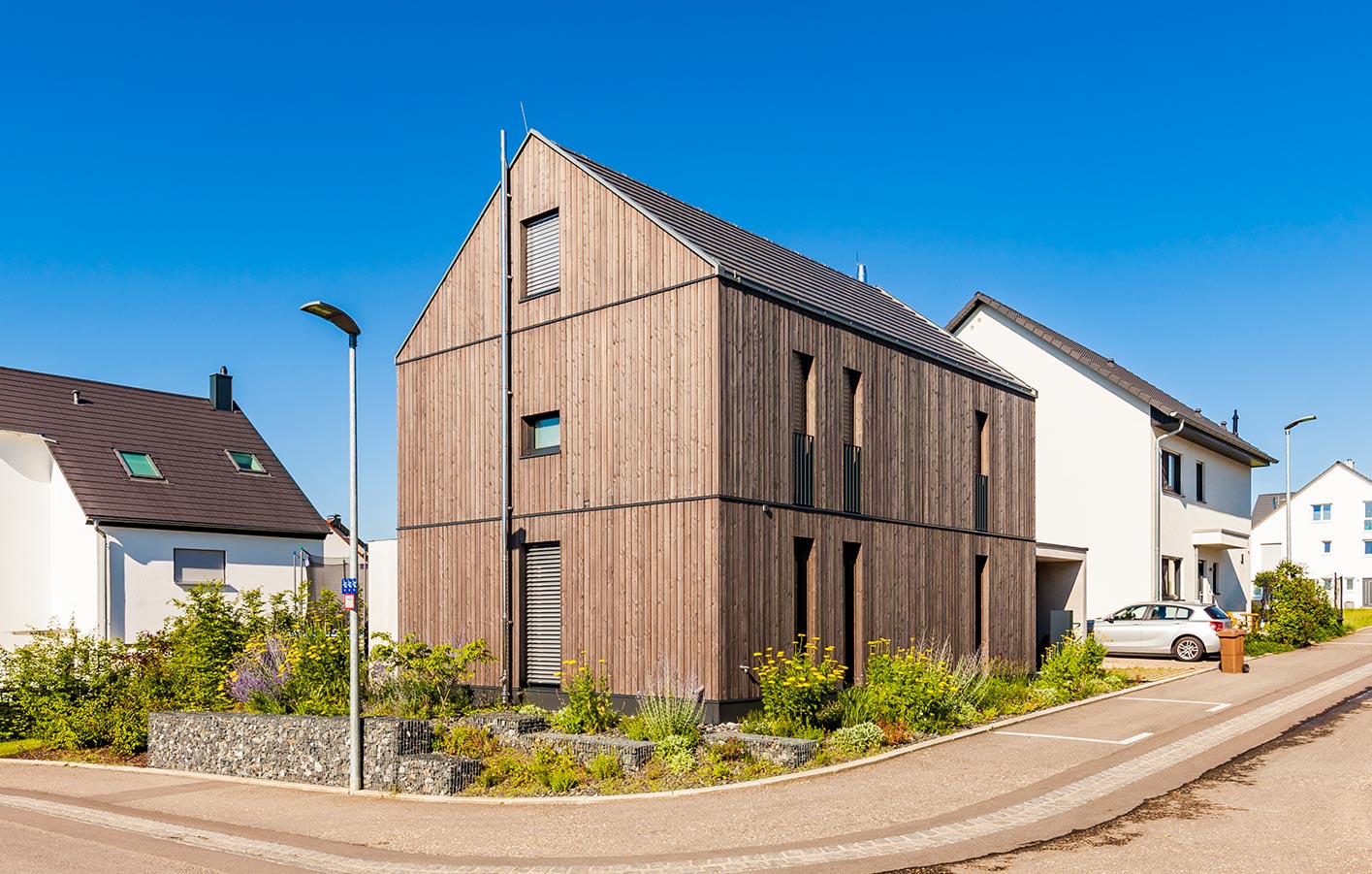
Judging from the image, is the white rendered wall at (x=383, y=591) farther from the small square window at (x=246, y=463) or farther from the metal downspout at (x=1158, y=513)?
the metal downspout at (x=1158, y=513)

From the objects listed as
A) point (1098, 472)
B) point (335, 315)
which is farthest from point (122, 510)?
point (1098, 472)

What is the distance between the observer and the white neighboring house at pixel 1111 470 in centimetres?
3077

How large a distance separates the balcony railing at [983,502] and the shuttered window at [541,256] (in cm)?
893

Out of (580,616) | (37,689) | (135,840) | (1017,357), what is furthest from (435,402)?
(1017,357)

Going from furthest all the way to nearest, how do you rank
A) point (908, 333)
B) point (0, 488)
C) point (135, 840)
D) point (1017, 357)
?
point (1017, 357), point (0, 488), point (908, 333), point (135, 840)

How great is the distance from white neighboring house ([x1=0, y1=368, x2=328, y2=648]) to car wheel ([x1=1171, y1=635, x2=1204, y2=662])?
21920 millimetres

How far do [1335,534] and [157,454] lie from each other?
62195 millimetres

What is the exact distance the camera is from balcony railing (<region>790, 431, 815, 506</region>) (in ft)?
54.9

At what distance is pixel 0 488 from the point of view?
26.3 metres

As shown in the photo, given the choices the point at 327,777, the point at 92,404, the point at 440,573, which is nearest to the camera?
the point at 327,777

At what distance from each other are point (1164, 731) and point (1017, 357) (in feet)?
64.5

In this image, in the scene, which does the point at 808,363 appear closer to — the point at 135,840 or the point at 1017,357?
the point at 135,840

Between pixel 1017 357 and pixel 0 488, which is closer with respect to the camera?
pixel 0 488

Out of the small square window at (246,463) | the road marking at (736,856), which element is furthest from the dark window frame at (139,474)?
the road marking at (736,856)
